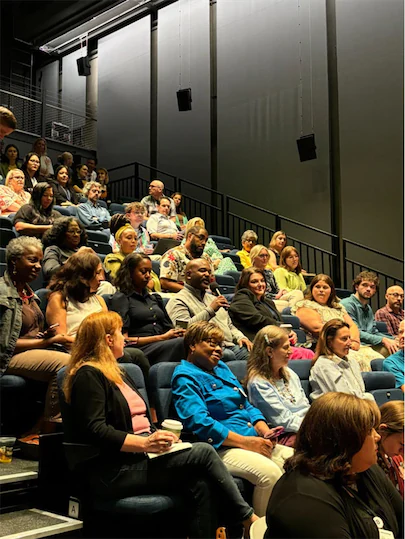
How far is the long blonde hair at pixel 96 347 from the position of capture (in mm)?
2225

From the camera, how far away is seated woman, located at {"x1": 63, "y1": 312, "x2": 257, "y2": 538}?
6.74ft

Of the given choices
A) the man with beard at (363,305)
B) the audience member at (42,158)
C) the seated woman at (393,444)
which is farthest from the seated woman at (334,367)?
the audience member at (42,158)

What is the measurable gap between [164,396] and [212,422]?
261 millimetres

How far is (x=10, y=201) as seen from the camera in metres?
5.32

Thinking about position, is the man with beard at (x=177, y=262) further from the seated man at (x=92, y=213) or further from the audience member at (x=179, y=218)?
the audience member at (x=179, y=218)

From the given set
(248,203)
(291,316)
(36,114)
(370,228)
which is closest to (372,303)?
(370,228)

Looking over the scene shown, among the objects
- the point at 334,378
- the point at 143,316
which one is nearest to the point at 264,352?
the point at 334,378

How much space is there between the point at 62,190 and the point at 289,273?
2738 mm

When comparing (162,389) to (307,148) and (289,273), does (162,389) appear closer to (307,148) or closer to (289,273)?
(289,273)

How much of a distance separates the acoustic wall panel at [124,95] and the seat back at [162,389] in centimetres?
829

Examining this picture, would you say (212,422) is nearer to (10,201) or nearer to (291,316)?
(291,316)

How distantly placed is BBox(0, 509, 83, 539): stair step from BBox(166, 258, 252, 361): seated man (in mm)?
1441

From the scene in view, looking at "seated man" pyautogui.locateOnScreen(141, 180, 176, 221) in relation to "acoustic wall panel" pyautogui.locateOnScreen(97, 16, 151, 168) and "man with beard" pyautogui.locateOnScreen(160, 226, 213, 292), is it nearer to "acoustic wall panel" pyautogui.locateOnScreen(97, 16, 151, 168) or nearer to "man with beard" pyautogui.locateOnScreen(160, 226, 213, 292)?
"man with beard" pyautogui.locateOnScreen(160, 226, 213, 292)

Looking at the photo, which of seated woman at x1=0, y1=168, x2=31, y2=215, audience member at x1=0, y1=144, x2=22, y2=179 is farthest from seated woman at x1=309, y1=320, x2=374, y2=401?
audience member at x1=0, y1=144, x2=22, y2=179
